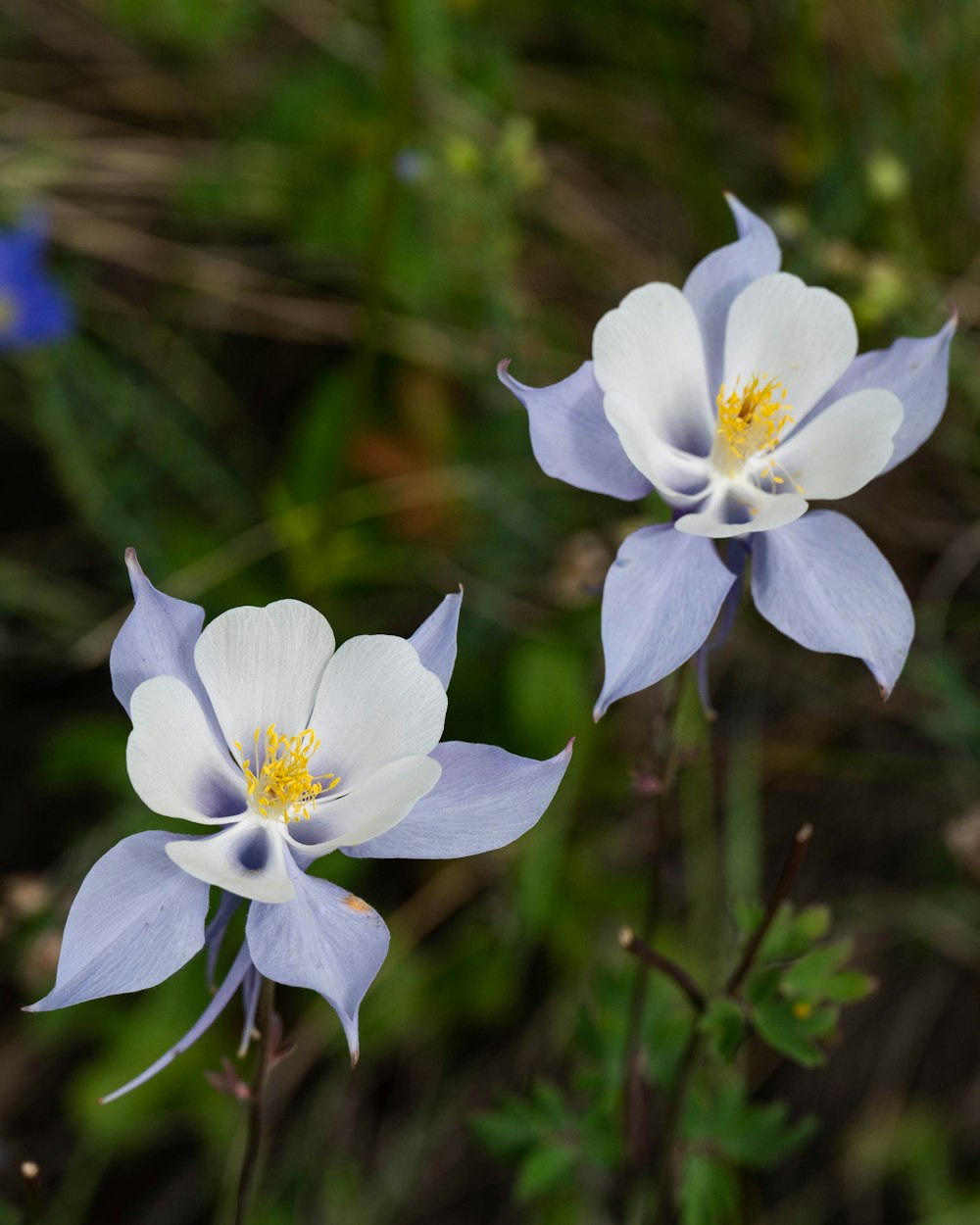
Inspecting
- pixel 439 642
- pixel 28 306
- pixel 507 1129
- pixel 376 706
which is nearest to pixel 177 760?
pixel 376 706

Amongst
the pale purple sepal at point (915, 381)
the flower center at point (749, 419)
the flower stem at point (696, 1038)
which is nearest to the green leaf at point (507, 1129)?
the flower stem at point (696, 1038)

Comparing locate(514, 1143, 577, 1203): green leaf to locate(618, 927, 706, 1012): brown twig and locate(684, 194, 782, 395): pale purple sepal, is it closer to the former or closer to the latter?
locate(618, 927, 706, 1012): brown twig

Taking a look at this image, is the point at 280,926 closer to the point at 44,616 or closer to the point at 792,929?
the point at 792,929

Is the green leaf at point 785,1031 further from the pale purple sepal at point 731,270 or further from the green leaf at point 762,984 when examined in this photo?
the pale purple sepal at point 731,270

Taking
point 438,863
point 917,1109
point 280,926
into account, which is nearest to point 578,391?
point 280,926

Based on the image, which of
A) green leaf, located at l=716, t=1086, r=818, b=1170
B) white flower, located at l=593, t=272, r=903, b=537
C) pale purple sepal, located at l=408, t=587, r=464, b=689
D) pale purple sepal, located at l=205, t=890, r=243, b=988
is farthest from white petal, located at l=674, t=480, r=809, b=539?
green leaf, located at l=716, t=1086, r=818, b=1170

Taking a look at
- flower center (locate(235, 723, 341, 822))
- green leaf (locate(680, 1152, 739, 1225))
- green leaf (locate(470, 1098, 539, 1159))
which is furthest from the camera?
green leaf (locate(470, 1098, 539, 1159))
